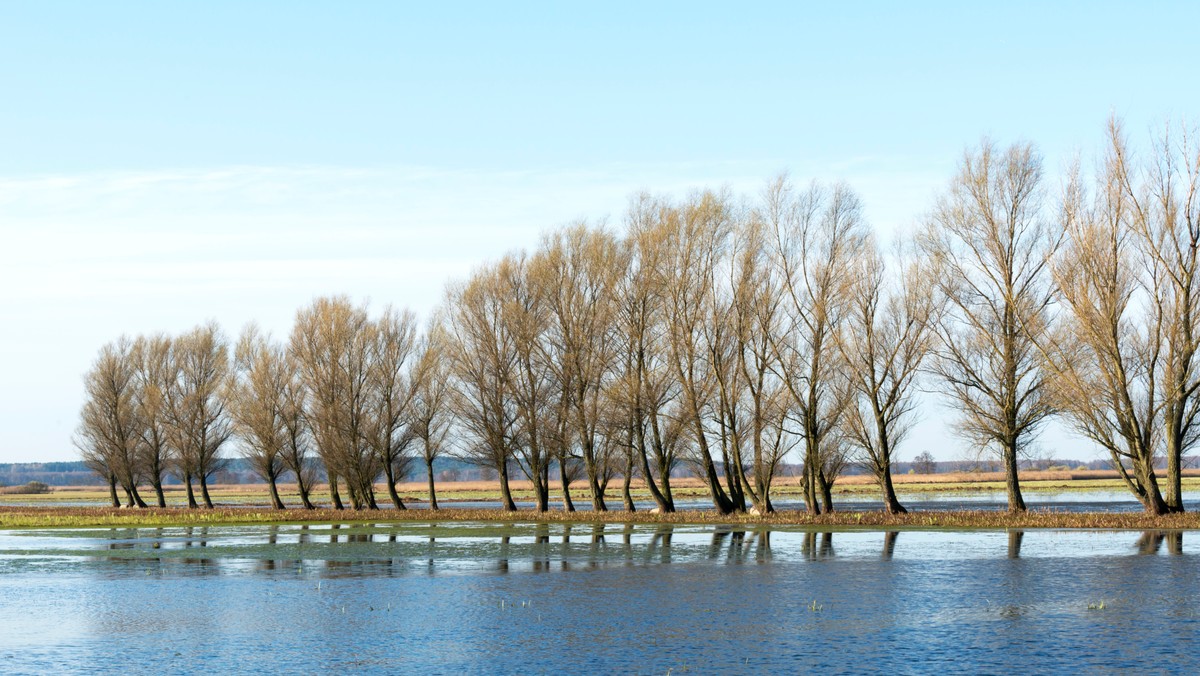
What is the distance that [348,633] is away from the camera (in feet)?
65.4

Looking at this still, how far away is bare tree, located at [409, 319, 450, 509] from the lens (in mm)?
69812

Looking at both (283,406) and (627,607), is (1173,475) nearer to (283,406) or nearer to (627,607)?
(627,607)

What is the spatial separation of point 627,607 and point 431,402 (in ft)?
161

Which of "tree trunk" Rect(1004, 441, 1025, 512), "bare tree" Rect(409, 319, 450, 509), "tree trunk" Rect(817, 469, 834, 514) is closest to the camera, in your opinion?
"tree trunk" Rect(1004, 441, 1025, 512)

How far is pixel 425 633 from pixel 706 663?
18.3 feet

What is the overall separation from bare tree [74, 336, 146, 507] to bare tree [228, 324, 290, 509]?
53.9 ft

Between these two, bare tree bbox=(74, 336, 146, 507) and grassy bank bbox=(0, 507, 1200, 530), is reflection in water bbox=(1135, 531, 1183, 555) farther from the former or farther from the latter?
bare tree bbox=(74, 336, 146, 507)

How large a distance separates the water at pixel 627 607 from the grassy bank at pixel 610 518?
14.2 feet

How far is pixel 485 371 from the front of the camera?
2443 inches

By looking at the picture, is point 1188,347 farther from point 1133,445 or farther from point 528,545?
point 528,545

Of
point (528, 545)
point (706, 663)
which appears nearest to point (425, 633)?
point (706, 663)

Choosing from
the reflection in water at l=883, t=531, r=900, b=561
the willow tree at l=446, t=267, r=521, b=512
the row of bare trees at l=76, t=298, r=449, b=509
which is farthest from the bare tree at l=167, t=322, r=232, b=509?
the reflection in water at l=883, t=531, r=900, b=561

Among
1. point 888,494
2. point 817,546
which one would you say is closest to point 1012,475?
point 888,494

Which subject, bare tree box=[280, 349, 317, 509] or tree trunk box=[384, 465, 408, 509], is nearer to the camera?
tree trunk box=[384, 465, 408, 509]
